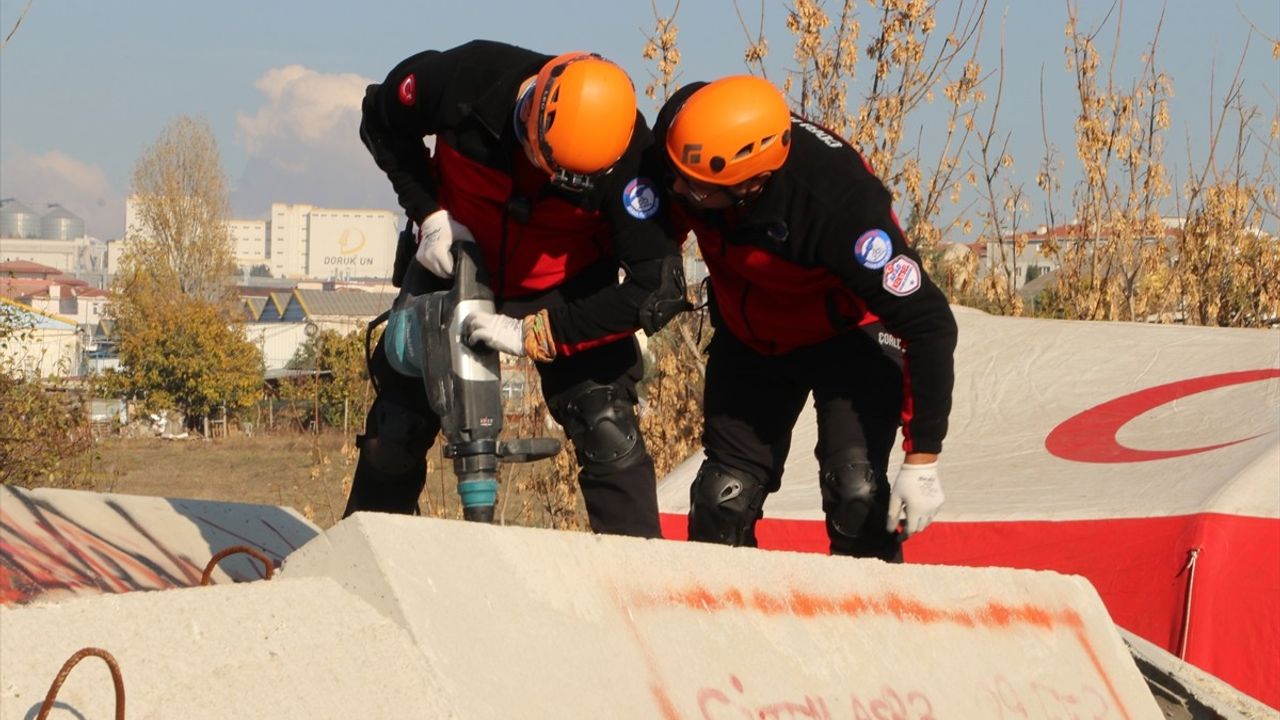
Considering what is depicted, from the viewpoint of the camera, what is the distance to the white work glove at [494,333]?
3.81 metres

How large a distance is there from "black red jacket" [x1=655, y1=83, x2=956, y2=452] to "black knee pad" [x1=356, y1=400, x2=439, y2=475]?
93 cm

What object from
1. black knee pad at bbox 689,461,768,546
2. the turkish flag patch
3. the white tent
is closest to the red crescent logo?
the white tent

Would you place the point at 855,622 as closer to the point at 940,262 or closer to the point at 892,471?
the point at 892,471

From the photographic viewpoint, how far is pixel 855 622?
2.97m

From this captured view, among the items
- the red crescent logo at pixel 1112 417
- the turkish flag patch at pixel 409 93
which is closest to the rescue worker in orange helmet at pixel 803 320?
the turkish flag patch at pixel 409 93

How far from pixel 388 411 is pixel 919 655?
1.83 meters

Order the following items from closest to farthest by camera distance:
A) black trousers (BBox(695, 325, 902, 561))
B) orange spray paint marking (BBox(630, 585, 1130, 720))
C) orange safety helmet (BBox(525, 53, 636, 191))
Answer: orange spray paint marking (BBox(630, 585, 1130, 720))
orange safety helmet (BBox(525, 53, 636, 191))
black trousers (BBox(695, 325, 902, 561))

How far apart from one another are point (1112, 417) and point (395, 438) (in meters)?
3.93

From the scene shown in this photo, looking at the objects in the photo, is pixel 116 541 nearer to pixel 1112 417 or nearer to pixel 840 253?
pixel 840 253

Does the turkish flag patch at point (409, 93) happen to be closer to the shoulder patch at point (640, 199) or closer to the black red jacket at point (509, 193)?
the black red jacket at point (509, 193)

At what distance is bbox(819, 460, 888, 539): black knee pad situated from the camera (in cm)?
429

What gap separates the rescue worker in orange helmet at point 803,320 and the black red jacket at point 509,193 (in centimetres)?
18

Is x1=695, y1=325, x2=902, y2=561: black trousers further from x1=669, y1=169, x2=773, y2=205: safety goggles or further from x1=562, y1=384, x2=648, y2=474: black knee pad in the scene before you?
x1=669, y1=169, x2=773, y2=205: safety goggles

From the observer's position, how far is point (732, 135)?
3.82 m
